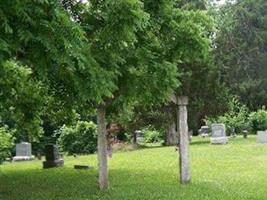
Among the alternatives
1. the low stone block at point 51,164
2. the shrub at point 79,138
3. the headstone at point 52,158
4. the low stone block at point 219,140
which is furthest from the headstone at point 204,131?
the low stone block at point 51,164

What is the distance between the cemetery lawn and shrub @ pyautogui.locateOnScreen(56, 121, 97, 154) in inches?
368

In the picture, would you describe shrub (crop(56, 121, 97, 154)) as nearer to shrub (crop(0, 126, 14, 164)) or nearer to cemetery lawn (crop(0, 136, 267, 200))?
shrub (crop(0, 126, 14, 164))

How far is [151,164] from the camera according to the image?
2136 centimetres

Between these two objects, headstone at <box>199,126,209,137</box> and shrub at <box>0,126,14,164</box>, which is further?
headstone at <box>199,126,209,137</box>

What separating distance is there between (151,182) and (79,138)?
18.2m

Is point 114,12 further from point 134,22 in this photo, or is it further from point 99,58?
point 99,58

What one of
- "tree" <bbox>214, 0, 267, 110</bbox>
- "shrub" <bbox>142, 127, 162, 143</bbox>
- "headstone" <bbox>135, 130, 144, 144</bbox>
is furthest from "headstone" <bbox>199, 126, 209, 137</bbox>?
"tree" <bbox>214, 0, 267, 110</bbox>

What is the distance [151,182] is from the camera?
15055mm

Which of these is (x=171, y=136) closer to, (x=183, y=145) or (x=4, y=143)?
(x=4, y=143)

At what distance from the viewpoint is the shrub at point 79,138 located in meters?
32.0

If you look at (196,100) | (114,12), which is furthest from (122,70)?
(196,100)

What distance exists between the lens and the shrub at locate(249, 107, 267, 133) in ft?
145

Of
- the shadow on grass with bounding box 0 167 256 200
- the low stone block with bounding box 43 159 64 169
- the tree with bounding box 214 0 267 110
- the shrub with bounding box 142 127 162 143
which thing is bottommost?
the shadow on grass with bounding box 0 167 256 200

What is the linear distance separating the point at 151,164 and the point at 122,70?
9704 millimetres
